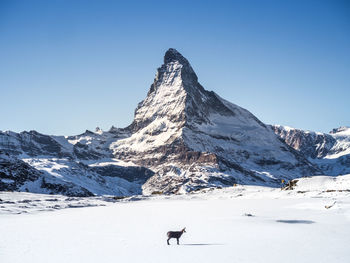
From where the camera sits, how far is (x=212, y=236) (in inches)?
1027

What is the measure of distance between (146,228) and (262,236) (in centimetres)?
1043

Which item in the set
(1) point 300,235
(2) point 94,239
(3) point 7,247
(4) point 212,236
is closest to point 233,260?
(4) point 212,236

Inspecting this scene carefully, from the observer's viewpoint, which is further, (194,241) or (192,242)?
(194,241)

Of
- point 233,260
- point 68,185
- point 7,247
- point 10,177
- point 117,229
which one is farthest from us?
point 68,185

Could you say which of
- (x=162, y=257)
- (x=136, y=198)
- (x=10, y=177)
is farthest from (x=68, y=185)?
(x=162, y=257)

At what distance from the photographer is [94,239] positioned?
2516cm

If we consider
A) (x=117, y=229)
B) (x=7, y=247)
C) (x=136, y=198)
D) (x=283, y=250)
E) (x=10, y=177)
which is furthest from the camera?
(x=10, y=177)

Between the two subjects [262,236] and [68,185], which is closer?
[262,236]

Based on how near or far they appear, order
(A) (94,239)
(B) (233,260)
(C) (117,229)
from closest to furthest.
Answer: (B) (233,260), (A) (94,239), (C) (117,229)

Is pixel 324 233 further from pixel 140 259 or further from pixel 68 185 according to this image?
pixel 68 185

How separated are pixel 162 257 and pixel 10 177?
434 ft

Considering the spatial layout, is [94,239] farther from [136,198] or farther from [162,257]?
[136,198]

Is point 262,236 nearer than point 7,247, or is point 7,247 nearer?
point 7,247

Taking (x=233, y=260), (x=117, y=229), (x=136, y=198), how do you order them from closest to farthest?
1. (x=233, y=260)
2. (x=117, y=229)
3. (x=136, y=198)
